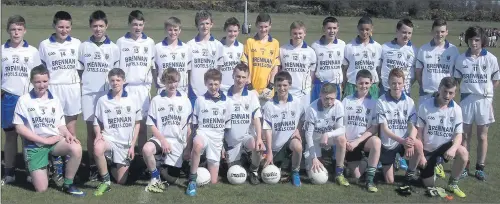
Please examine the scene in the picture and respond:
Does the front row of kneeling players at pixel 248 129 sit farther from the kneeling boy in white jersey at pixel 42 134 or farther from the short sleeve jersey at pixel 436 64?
the short sleeve jersey at pixel 436 64

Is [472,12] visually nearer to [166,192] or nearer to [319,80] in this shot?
[319,80]

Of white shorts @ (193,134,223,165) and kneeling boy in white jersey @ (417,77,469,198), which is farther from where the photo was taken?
white shorts @ (193,134,223,165)

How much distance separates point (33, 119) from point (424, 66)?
4616 mm

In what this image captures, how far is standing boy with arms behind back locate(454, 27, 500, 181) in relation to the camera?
6.29 m

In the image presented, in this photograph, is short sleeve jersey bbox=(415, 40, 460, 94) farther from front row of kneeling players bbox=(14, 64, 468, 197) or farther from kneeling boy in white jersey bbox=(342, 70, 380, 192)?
kneeling boy in white jersey bbox=(342, 70, 380, 192)

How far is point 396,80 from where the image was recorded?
19.4 feet

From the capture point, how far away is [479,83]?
6305mm

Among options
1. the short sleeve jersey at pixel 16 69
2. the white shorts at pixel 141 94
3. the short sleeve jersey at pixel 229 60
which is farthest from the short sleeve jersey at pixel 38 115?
the short sleeve jersey at pixel 229 60

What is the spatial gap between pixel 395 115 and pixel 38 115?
3885 mm

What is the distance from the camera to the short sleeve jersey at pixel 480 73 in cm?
629

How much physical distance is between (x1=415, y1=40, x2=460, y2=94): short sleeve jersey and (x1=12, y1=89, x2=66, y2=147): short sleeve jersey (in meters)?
4.35

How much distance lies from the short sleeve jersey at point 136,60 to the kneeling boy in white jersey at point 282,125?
1499 mm

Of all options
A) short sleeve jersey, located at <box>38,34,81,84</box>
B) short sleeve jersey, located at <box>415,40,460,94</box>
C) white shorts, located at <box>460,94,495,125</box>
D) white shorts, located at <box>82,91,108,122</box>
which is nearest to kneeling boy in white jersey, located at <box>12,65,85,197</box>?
short sleeve jersey, located at <box>38,34,81,84</box>

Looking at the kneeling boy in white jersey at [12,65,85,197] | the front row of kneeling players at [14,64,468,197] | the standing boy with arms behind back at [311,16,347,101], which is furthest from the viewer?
the standing boy with arms behind back at [311,16,347,101]
